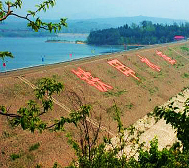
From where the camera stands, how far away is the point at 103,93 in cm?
3253

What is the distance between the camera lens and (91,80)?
35.0 meters

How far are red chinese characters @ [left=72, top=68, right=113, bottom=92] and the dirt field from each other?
746mm

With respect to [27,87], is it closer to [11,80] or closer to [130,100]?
[11,80]

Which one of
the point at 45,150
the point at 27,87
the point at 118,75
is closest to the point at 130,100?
the point at 118,75

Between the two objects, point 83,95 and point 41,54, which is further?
point 41,54

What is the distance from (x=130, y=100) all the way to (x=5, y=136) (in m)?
18.0

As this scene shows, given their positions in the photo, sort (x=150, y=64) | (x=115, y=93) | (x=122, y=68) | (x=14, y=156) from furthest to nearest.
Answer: (x=150, y=64), (x=122, y=68), (x=115, y=93), (x=14, y=156)

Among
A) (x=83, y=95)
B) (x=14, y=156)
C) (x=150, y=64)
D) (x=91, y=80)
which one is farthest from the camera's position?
(x=150, y=64)

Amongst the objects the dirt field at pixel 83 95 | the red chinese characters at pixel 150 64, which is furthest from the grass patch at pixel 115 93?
the red chinese characters at pixel 150 64

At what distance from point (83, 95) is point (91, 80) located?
1014 inches

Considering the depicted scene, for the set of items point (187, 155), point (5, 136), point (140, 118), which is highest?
point (187, 155)

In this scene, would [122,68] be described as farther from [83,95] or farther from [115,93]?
[83,95]

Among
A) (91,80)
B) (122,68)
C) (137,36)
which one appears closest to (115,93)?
(91,80)

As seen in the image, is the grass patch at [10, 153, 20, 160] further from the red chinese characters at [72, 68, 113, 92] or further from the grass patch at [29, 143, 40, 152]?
the red chinese characters at [72, 68, 113, 92]
